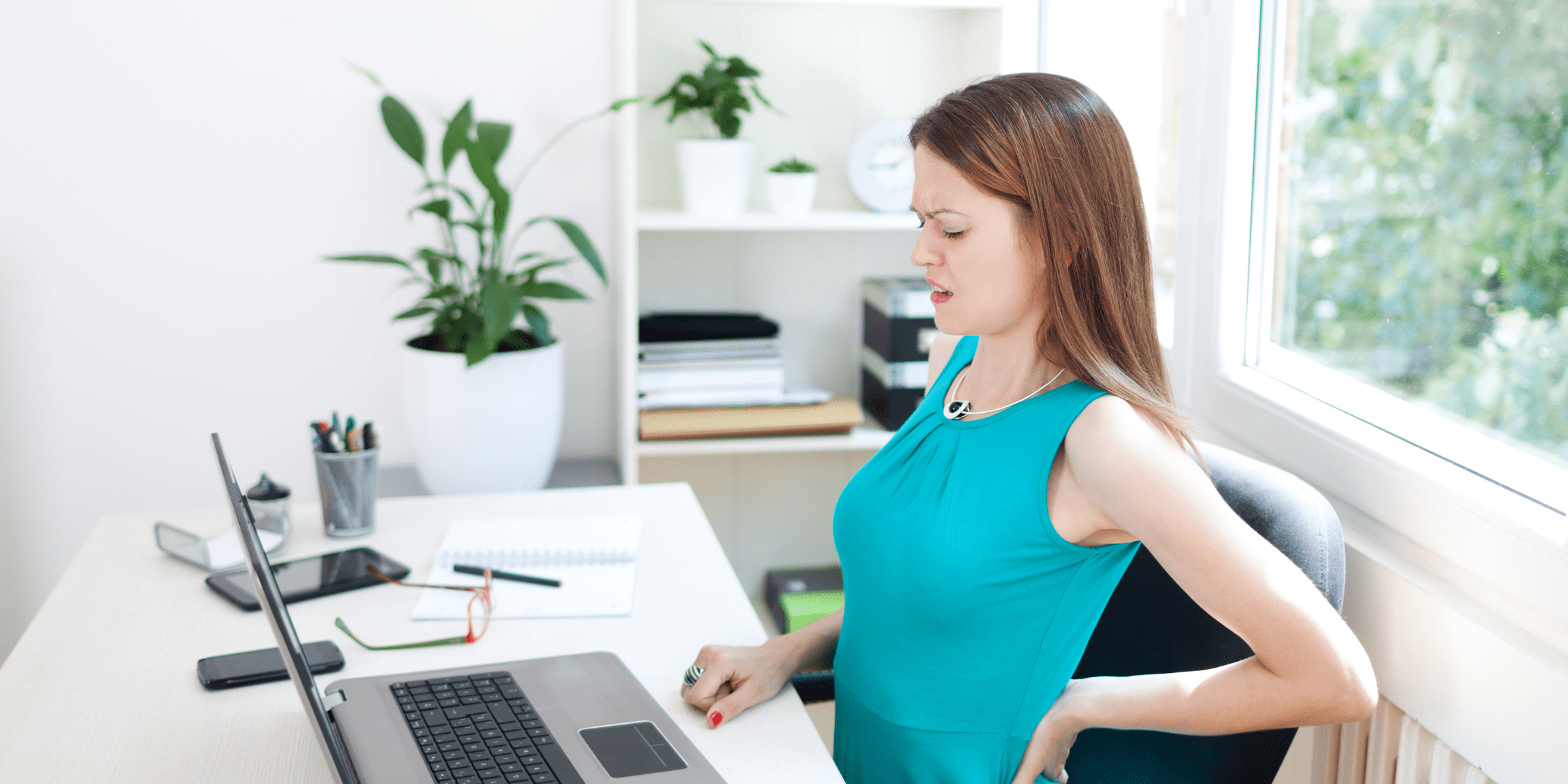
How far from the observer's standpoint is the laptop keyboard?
949 millimetres

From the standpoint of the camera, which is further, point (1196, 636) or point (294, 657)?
point (1196, 636)

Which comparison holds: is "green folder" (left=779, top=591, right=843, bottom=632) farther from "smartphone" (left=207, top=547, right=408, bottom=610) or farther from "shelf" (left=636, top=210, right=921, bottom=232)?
"smartphone" (left=207, top=547, right=408, bottom=610)

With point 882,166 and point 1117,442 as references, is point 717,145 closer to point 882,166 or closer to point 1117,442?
point 882,166

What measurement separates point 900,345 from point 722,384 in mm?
340

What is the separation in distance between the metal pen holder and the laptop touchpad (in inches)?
26.6

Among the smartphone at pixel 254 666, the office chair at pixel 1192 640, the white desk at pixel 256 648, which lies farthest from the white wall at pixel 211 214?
the office chair at pixel 1192 640

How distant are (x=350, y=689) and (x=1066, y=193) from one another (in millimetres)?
803

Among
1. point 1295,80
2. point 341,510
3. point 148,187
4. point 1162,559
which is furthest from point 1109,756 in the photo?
point 148,187

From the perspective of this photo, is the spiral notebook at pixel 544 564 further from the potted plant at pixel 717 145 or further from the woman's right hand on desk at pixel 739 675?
the potted plant at pixel 717 145

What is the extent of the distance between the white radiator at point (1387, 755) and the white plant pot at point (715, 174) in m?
1.30

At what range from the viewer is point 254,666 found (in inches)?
45.4

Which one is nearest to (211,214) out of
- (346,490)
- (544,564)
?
(346,490)

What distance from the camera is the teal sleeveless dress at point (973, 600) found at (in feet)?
3.49

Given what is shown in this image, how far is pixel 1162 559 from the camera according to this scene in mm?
967
